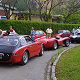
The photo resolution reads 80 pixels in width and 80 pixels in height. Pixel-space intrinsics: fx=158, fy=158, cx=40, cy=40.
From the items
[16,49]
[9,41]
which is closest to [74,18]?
[9,41]

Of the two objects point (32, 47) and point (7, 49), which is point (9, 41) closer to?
point (7, 49)

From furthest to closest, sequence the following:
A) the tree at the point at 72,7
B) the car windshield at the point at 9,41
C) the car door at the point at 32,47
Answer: the tree at the point at 72,7 < the car door at the point at 32,47 < the car windshield at the point at 9,41

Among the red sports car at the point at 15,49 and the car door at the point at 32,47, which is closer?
the red sports car at the point at 15,49

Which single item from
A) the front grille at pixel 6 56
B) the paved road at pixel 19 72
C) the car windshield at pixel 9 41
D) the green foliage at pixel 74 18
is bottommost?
the paved road at pixel 19 72

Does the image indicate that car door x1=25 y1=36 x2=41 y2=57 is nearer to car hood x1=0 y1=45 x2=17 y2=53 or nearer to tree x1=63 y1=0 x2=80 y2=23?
car hood x1=0 y1=45 x2=17 y2=53

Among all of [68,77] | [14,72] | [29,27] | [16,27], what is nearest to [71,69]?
[68,77]

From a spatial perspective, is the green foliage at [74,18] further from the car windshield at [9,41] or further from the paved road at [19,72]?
the paved road at [19,72]

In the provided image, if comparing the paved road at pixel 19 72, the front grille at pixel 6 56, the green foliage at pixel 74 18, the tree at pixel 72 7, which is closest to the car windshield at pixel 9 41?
the front grille at pixel 6 56

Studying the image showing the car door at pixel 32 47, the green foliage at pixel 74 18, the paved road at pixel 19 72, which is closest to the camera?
the paved road at pixel 19 72

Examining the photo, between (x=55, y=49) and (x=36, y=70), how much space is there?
572cm

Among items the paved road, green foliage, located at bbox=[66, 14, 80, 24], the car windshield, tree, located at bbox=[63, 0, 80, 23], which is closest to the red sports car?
the car windshield

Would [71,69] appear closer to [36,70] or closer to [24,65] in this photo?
[36,70]

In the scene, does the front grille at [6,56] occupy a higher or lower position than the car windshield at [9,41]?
lower

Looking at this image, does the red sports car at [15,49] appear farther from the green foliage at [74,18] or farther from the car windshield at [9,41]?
the green foliage at [74,18]
